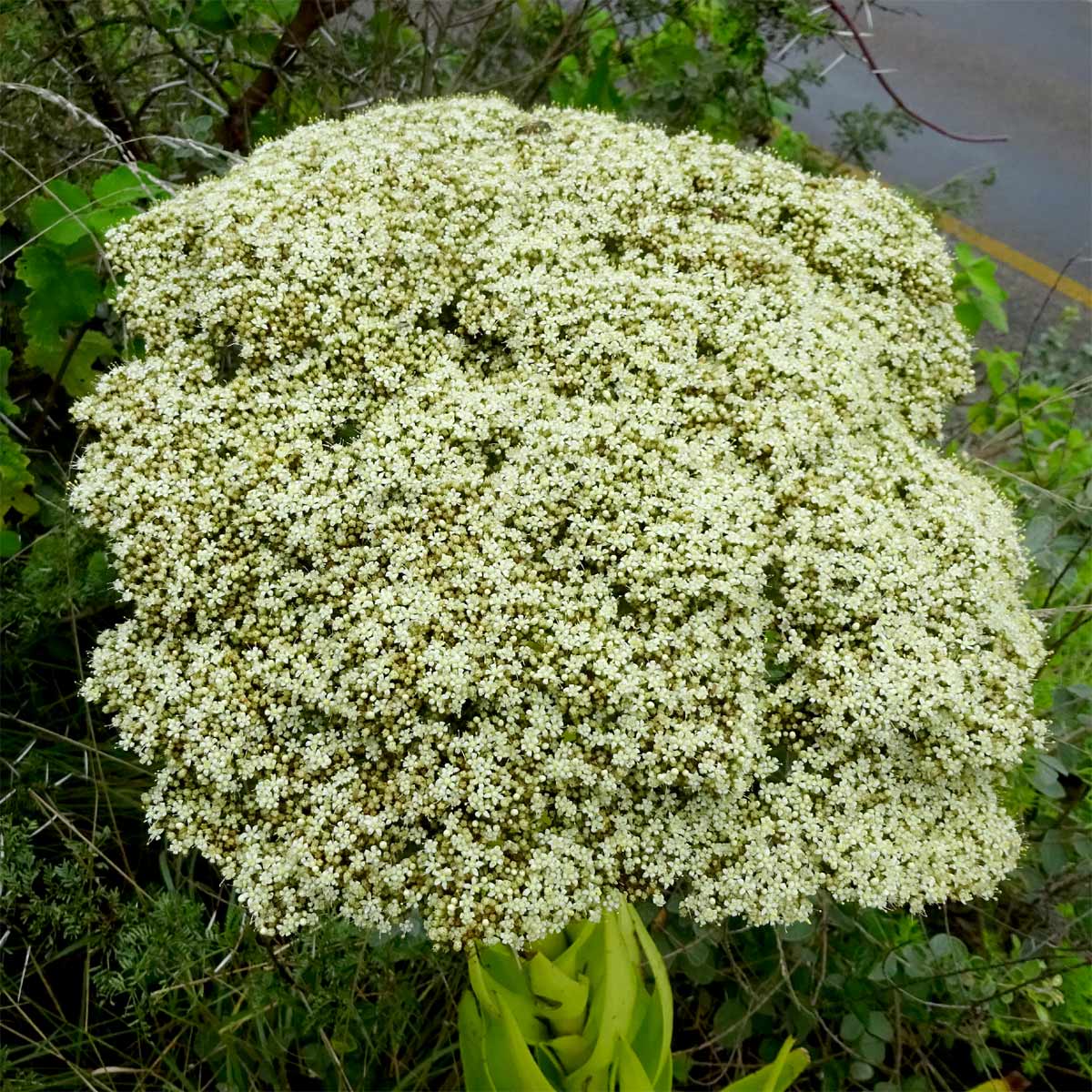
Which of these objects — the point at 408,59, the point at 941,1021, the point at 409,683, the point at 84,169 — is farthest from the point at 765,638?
the point at 408,59

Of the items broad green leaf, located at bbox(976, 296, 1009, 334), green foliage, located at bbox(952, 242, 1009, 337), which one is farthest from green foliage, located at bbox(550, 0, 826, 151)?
broad green leaf, located at bbox(976, 296, 1009, 334)

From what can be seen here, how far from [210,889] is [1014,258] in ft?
20.4

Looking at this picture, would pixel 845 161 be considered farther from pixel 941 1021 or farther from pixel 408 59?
pixel 941 1021

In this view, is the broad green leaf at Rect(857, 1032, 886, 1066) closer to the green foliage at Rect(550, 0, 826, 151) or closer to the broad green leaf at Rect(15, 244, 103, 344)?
the broad green leaf at Rect(15, 244, 103, 344)

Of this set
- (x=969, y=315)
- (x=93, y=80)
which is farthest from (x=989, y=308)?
(x=93, y=80)

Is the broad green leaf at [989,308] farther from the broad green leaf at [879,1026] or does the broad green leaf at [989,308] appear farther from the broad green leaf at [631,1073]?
the broad green leaf at [631,1073]

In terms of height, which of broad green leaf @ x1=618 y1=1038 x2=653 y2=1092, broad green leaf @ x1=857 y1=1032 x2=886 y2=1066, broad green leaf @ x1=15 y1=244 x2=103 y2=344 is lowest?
broad green leaf @ x1=857 y1=1032 x2=886 y2=1066

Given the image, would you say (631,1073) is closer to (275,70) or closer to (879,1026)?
(879,1026)

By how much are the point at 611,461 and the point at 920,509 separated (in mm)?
834

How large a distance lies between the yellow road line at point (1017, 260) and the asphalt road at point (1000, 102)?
0.07 metres

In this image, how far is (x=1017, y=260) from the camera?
616 centimetres

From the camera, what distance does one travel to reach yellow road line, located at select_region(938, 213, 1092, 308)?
239 inches

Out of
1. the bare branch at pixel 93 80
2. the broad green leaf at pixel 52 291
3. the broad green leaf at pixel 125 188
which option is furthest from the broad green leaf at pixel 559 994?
the bare branch at pixel 93 80

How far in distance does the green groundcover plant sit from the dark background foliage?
1.13ft
